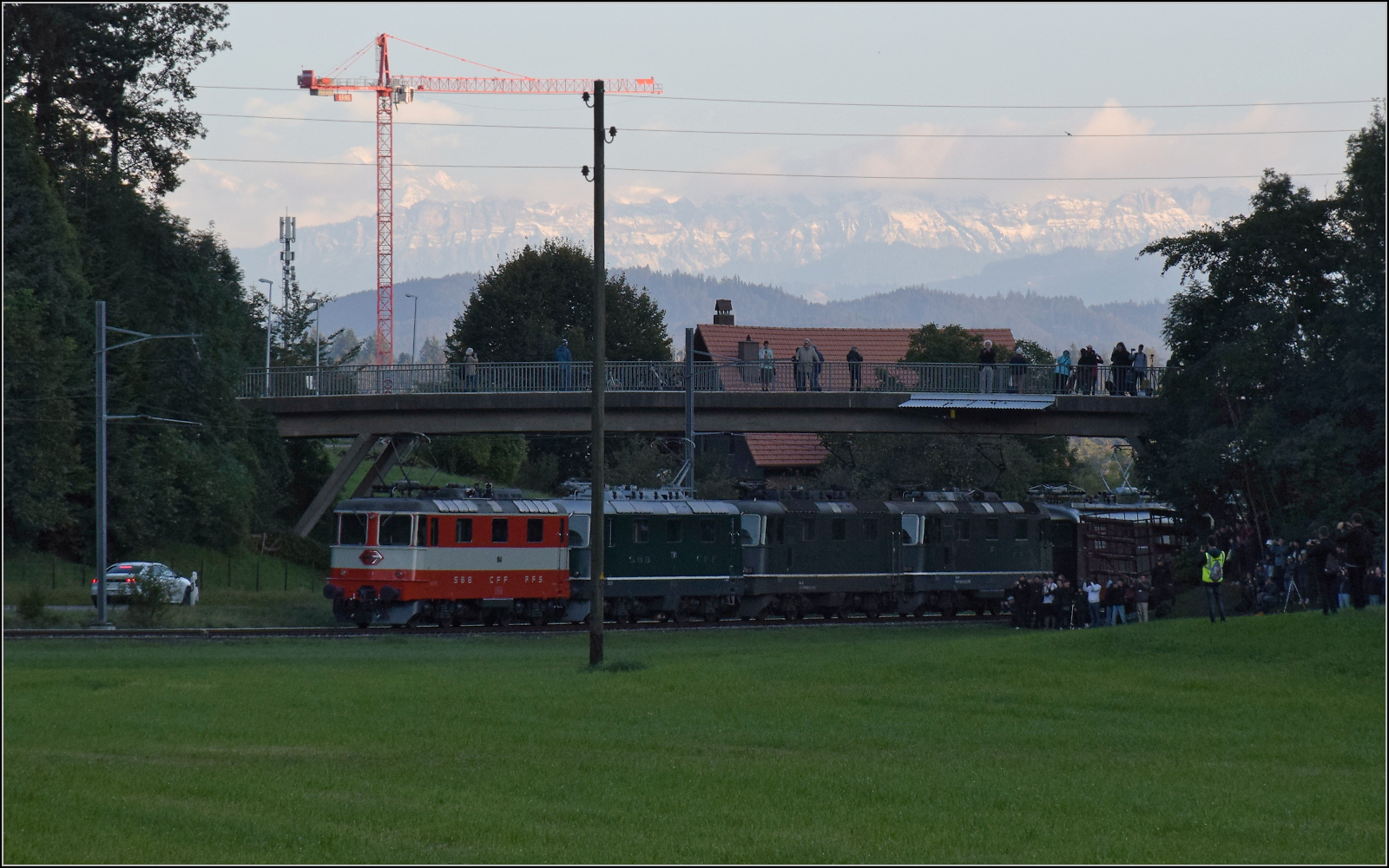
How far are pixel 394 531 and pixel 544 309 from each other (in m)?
58.3

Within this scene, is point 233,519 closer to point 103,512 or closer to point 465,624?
point 465,624

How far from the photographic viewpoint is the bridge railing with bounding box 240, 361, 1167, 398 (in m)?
54.8

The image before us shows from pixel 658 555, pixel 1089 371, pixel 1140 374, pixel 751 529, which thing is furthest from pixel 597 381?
pixel 1140 374

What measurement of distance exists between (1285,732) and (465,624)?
2736 centimetres

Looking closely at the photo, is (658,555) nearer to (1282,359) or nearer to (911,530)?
(911,530)

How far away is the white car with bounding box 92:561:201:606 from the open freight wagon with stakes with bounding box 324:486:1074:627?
16.3 ft

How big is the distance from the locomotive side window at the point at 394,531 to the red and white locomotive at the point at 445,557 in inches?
0.9

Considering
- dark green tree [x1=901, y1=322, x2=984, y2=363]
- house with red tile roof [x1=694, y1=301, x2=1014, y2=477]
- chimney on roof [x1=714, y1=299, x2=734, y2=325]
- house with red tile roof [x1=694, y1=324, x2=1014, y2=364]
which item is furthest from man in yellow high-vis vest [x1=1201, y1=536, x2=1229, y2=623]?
chimney on roof [x1=714, y1=299, x2=734, y2=325]

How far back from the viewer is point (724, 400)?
55719 millimetres

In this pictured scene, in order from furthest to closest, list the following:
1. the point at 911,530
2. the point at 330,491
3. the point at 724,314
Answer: the point at 724,314, the point at 330,491, the point at 911,530

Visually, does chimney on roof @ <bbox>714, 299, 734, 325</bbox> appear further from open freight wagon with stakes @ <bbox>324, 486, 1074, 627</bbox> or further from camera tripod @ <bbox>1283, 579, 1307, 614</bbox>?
camera tripod @ <bbox>1283, 579, 1307, 614</bbox>

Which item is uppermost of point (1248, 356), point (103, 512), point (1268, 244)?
point (1268, 244)

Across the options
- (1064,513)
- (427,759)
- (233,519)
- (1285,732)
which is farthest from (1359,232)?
(233,519)

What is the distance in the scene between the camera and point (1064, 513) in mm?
52031
